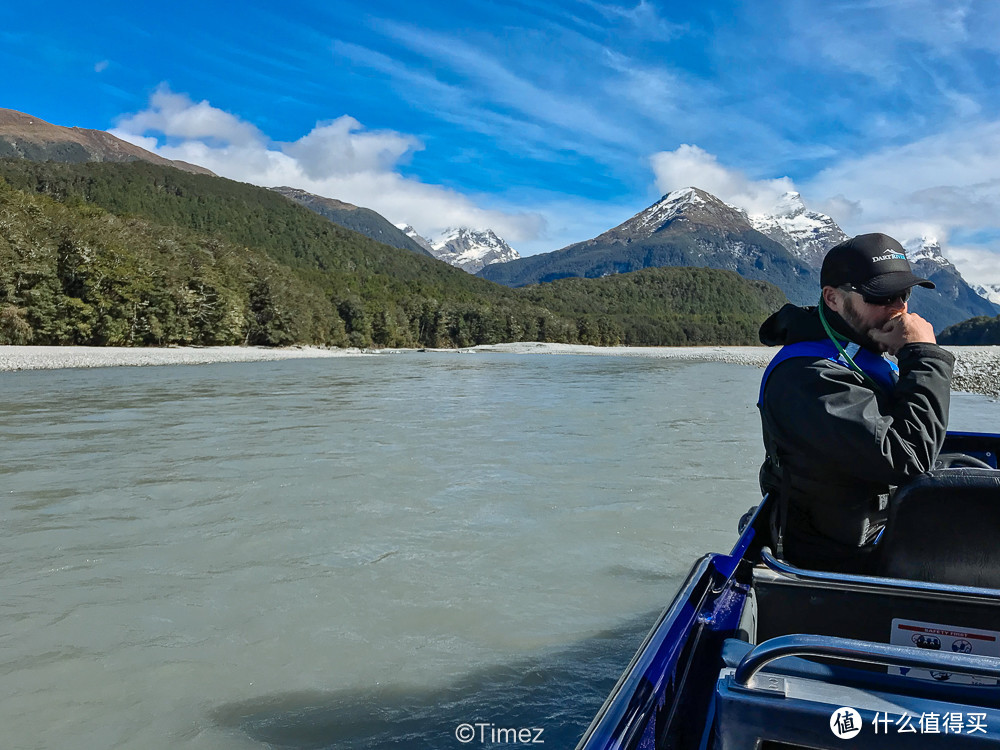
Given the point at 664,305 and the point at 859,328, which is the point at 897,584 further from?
the point at 664,305

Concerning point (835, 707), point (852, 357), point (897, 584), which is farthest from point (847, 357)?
point (835, 707)

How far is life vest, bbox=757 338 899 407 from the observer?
7.84ft

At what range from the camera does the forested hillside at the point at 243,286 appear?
4766 centimetres

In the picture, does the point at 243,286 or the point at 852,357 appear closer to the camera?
the point at 852,357

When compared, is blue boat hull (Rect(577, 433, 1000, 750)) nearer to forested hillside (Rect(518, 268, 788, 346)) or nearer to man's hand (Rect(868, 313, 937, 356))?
man's hand (Rect(868, 313, 937, 356))

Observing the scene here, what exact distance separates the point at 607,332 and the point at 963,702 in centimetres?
13053

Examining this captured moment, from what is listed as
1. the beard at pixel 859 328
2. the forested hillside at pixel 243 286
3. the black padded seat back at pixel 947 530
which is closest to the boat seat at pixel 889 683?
the black padded seat back at pixel 947 530

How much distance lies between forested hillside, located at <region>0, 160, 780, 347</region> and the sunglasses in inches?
1985

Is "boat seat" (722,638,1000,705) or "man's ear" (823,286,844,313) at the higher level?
"man's ear" (823,286,844,313)

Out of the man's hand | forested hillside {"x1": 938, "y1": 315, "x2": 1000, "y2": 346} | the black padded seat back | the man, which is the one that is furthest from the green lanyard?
forested hillside {"x1": 938, "y1": 315, "x2": 1000, "y2": 346}

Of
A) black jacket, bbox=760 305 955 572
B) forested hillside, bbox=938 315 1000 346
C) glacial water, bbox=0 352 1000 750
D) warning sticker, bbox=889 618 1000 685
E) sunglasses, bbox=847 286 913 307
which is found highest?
forested hillside, bbox=938 315 1000 346

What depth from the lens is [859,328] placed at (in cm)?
244

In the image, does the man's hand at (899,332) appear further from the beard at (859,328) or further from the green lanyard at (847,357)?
the green lanyard at (847,357)

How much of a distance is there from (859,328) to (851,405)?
395mm
